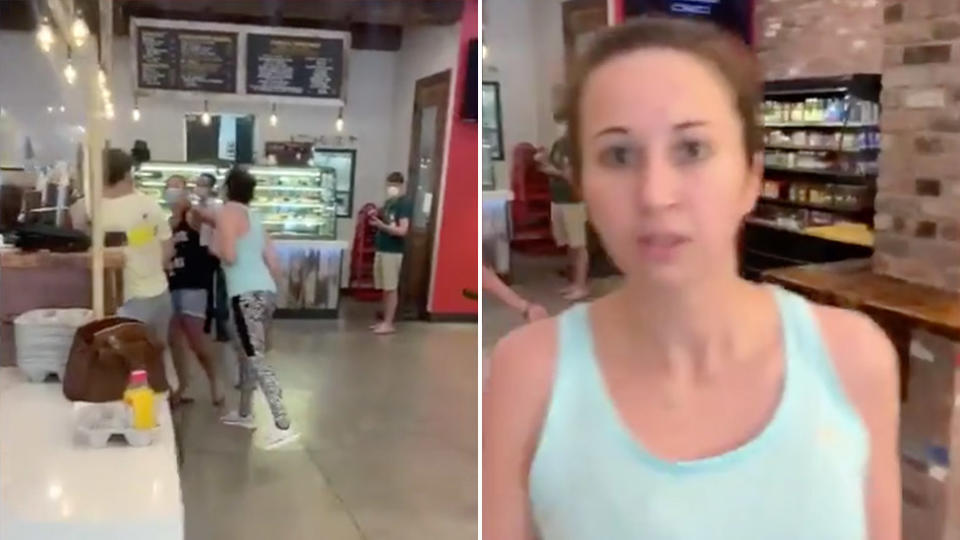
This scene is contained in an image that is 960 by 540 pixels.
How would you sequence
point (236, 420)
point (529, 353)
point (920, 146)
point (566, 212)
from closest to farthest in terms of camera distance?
1. point (529, 353)
2. point (566, 212)
3. point (920, 146)
4. point (236, 420)

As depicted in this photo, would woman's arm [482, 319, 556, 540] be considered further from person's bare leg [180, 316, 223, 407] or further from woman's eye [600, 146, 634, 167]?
person's bare leg [180, 316, 223, 407]

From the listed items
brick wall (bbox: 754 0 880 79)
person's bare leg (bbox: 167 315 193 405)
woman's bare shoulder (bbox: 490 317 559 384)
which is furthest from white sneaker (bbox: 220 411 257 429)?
brick wall (bbox: 754 0 880 79)

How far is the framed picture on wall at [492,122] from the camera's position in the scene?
205 cm

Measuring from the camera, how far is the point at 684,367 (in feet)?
5.94

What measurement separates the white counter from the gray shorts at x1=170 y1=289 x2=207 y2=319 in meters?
0.25

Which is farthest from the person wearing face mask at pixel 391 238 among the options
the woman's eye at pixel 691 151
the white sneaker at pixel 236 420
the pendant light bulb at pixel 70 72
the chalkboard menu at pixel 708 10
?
the woman's eye at pixel 691 151

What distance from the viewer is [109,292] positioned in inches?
94.9

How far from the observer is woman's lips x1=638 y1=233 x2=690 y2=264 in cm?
175

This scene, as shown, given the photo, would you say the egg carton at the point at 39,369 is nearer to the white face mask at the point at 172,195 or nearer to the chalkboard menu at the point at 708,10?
the white face mask at the point at 172,195

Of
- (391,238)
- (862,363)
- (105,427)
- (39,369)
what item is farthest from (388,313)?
(862,363)

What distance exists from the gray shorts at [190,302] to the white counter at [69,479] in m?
0.25

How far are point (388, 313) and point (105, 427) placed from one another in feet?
2.21

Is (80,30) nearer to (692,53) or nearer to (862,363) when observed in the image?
(692,53)

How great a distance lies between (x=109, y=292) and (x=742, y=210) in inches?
54.3
